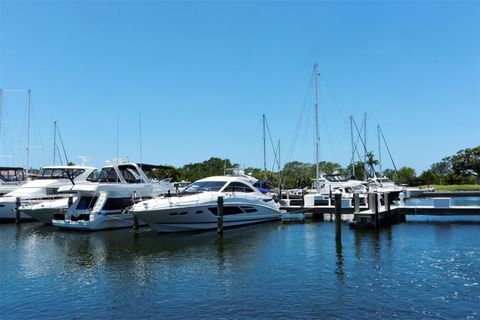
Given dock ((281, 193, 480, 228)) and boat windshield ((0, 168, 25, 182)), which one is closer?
dock ((281, 193, 480, 228))

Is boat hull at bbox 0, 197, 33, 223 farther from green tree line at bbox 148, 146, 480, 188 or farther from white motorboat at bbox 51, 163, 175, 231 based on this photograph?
green tree line at bbox 148, 146, 480, 188

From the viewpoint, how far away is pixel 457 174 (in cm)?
10188

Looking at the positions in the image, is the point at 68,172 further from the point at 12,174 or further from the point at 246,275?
the point at 246,275

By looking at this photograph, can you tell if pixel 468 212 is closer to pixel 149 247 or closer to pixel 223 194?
pixel 223 194

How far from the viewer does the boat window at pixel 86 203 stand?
107ft

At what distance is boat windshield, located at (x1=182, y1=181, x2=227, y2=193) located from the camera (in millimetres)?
31941

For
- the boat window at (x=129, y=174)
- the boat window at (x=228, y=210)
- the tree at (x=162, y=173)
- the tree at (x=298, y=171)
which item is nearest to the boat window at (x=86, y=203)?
the boat window at (x=129, y=174)

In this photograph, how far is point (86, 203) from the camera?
32.8 m

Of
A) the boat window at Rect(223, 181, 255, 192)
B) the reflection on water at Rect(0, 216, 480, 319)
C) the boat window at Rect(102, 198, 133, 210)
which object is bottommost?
the reflection on water at Rect(0, 216, 480, 319)

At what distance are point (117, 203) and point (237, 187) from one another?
9256 millimetres

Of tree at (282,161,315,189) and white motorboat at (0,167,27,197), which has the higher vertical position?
tree at (282,161,315,189)

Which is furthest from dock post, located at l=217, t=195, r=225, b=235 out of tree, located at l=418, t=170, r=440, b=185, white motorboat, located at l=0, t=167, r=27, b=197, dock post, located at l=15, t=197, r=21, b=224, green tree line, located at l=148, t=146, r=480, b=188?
tree, located at l=418, t=170, r=440, b=185

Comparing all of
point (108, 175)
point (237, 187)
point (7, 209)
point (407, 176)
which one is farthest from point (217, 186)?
point (407, 176)

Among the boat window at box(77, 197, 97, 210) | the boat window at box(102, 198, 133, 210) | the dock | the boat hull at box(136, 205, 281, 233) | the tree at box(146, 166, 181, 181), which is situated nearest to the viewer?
the boat hull at box(136, 205, 281, 233)
